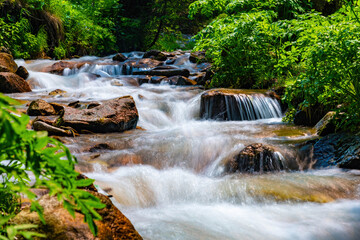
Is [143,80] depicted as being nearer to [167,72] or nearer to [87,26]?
[167,72]

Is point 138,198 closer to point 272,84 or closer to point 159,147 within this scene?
point 159,147

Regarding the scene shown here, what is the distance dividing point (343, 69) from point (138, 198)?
324 cm

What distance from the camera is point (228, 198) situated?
12.2 feet

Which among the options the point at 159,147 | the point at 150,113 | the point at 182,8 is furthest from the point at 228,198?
the point at 182,8

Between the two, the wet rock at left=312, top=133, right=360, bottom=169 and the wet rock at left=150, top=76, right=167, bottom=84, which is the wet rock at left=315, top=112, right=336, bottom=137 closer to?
the wet rock at left=312, top=133, right=360, bottom=169

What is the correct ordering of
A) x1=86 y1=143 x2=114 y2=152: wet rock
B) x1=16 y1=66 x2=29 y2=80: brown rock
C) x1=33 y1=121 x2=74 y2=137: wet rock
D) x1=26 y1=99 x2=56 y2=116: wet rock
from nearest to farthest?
x1=86 y1=143 x2=114 y2=152: wet rock → x1=33 y1=121 x2=74 y2=137: wet rock → x1=26 y1=99 x2=56 y2=116: wet rock → x1=16 y1=66 x2=29 y2=80: brown rock

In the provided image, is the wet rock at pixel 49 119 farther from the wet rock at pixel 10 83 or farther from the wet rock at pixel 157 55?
the wet rock at pixel 157 55

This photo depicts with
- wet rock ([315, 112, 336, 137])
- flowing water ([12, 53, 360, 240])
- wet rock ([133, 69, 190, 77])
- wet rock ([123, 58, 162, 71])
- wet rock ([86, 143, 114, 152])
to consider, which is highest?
wet rock ([123, 58, 162, 71])

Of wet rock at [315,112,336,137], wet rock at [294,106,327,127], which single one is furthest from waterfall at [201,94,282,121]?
wet rock at [315,112,336,137]

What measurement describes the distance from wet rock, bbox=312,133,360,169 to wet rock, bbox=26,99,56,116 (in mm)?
5557

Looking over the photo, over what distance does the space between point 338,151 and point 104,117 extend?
176 inches

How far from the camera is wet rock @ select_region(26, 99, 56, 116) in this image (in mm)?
6840

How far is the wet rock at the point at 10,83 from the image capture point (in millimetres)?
9273

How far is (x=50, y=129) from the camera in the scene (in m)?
5.78
